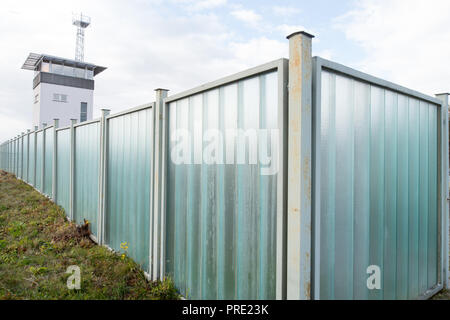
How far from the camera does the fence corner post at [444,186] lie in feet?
11.4

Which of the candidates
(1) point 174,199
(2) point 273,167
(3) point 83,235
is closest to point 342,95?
(2) point 273,167

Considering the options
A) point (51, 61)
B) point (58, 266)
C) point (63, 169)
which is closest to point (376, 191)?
point (58, 266)

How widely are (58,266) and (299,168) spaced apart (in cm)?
377

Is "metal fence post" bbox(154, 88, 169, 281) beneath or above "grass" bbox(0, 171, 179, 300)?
above

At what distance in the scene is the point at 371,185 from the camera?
2.49 metres

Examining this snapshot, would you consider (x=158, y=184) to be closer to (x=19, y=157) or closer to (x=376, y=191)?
(x=376, y=191)

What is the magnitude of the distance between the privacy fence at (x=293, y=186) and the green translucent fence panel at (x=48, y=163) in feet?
18.6

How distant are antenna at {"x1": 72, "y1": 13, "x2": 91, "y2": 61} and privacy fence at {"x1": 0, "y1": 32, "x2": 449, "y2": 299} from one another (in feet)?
82.3

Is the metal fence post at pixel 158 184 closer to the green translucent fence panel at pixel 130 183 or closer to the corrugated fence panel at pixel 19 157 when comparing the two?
the green translucent fence panel at pixel 130 183

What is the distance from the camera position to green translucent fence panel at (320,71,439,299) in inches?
83.2

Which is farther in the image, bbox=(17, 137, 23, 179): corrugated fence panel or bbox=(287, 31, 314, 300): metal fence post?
bbox=(17, 137, 23, 179): corrugated fence panel

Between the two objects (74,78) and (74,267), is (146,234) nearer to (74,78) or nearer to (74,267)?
(74,267)

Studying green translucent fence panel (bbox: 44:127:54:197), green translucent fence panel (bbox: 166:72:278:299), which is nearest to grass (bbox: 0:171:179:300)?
green translucent fence panel (bbox: 166:72:278:299)

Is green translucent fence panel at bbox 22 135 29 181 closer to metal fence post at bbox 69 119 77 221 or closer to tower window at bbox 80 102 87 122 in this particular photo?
metal fence post at bbox 69 119 77 221
